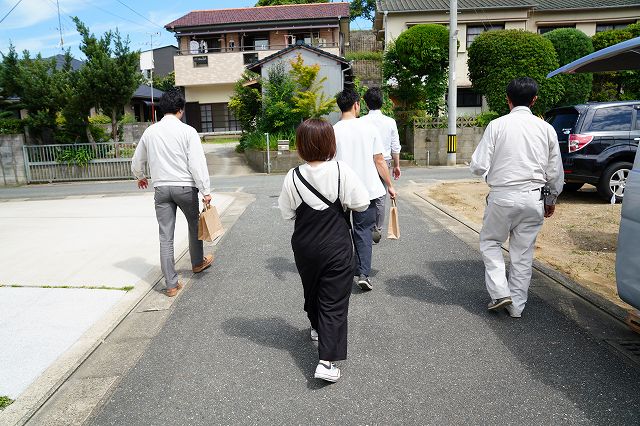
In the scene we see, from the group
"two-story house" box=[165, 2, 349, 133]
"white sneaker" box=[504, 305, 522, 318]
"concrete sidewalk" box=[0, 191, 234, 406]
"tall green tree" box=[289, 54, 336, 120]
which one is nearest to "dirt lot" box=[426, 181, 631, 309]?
"white sneaker" box=[504, 305, 522, 318]

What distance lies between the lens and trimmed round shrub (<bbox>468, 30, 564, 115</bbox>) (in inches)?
683

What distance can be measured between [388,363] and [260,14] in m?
31.1

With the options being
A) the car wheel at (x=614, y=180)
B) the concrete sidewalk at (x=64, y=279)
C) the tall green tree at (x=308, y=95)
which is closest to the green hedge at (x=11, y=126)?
the concrete sidewalk at (x=64, y=279)

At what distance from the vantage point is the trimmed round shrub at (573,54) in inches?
766

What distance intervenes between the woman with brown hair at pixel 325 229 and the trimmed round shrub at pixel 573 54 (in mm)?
19385

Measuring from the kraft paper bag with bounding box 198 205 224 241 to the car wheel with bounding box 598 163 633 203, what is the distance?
6.90 metres

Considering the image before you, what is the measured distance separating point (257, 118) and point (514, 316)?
58.6 ft

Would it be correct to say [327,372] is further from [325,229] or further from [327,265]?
[325,229]

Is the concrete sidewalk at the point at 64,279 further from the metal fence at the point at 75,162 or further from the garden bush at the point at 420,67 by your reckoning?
the garden bush at the point at 420,67

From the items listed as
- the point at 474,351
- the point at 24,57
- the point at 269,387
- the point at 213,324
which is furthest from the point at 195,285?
the point at 24,57

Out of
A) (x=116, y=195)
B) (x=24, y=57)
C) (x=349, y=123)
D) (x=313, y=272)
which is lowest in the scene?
(x=116, y=195)

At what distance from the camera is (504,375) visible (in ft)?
10.0

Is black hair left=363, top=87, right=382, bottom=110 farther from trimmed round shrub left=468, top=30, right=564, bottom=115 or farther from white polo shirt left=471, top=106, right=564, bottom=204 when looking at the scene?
trimmed round shrub left=468, top=30, right=564, bottom=115

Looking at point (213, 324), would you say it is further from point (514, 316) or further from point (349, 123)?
point (514, 316)
